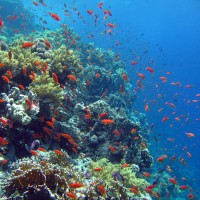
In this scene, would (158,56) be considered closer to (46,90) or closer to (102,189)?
(46,90)

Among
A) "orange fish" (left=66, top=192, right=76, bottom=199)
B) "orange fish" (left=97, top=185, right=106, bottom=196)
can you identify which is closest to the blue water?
"orange fish" (left=97, top=185, right=106, bottom=196)

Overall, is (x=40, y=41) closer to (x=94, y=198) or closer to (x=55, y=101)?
(x=55, y=101)

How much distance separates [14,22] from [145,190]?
29635 mm

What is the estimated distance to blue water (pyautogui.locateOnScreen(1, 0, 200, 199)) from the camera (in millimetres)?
30789

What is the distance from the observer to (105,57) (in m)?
23.7

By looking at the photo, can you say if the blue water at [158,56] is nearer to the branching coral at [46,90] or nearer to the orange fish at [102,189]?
the branching coral at [46,90]

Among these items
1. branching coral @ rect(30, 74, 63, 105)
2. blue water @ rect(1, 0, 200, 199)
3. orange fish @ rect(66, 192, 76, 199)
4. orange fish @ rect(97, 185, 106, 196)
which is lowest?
orange fish @ rect(66, 192, 76, 199)

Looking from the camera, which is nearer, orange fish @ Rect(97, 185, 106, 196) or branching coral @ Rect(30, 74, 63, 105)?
orange fish @ Rect(97, 185, 106, 196)

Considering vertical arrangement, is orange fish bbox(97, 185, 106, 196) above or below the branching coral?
below

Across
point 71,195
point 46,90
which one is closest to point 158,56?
point 46,90

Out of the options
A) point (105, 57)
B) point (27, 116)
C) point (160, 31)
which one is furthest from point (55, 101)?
point (160, 31)

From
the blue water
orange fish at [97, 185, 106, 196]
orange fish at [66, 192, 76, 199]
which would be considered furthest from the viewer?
the blue water

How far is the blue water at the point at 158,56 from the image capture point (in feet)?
101

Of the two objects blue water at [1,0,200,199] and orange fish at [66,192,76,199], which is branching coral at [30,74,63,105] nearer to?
orange fish at [66,192,76,199]
